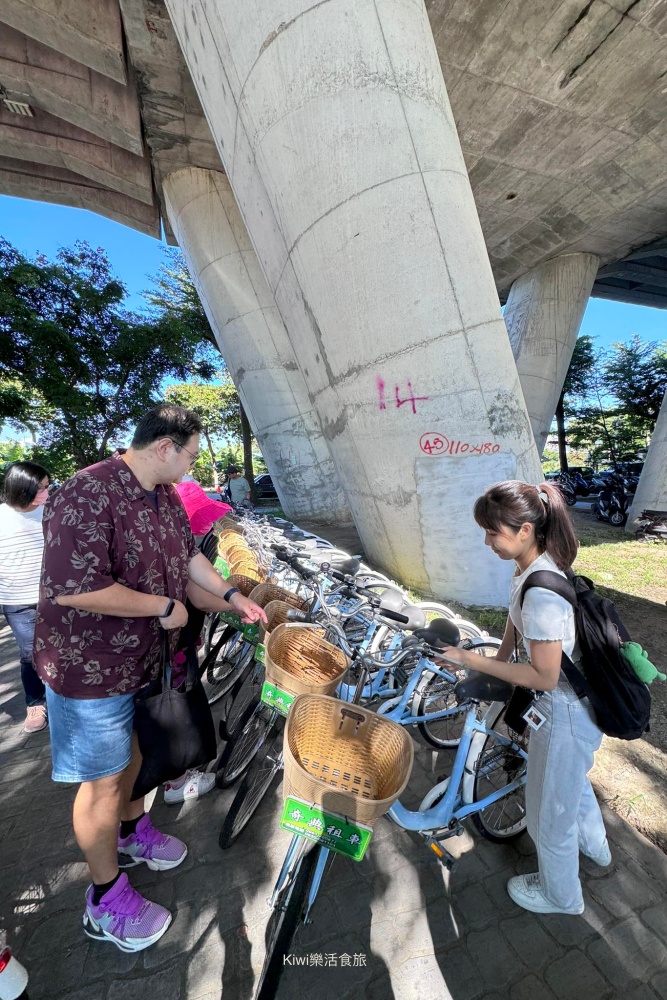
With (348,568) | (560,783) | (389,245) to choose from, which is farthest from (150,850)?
(389,245)

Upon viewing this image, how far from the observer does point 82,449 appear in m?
10.7

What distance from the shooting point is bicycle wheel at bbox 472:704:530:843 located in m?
1.99

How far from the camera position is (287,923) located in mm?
1368

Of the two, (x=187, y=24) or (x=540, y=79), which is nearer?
(x=187, y=24)

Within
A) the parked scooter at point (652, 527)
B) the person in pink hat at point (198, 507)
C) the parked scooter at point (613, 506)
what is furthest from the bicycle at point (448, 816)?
the parked scooter at point (613, 506)

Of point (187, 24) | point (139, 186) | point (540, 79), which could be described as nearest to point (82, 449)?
point (139, 186)

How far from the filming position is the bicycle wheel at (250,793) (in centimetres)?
206

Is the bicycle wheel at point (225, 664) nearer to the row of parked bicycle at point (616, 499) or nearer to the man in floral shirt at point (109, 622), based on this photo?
the man in floral shirt at point (109, 622)

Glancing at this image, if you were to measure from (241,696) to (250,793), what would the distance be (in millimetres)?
1195

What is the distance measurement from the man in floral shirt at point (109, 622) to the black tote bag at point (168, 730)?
9 centimetres

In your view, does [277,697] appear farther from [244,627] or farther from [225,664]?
[225,664]

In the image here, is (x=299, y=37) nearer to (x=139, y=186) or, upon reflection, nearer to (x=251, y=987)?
(x=251, y=987)

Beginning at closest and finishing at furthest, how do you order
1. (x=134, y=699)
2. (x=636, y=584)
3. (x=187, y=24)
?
(x=134, y=699) < (x=187, y=24) < (x=636, y=584)

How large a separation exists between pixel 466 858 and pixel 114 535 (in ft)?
7.39
